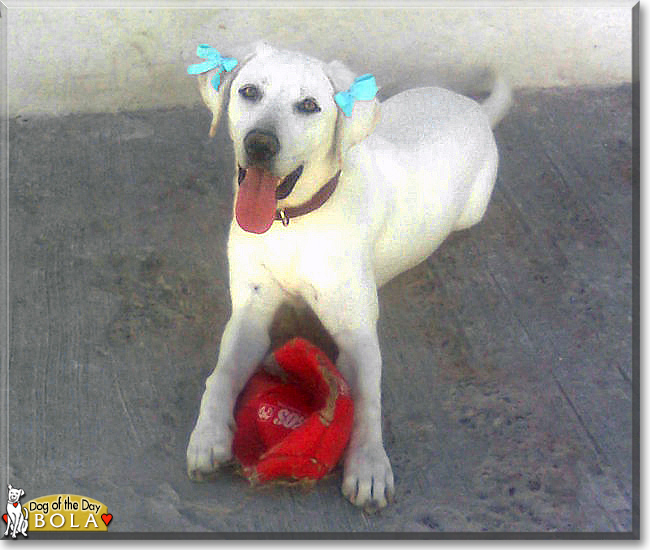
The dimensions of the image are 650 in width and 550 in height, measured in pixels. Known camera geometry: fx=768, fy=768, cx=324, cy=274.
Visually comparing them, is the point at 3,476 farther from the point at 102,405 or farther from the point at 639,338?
the point at 639,338

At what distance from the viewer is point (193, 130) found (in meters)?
4.47

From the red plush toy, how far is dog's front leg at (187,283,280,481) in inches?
2.0

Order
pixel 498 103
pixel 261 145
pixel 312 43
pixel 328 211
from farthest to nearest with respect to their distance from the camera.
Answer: pixel 312 43, pixel 498 103, pixel 328 211, pixel 261 145

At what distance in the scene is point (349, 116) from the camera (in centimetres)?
269

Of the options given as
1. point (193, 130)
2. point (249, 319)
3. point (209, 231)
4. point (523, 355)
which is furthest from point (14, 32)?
point (523, 355)

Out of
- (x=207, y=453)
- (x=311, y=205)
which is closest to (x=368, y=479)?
(x=207, y=453)

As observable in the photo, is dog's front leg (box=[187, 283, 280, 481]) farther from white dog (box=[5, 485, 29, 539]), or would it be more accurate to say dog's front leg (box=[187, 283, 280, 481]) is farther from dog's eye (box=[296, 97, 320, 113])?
dog's eye (box=[296, 97, 320, 113])

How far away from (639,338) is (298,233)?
1.66 metres

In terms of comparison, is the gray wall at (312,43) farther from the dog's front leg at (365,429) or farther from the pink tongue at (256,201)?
the dog's front leg at (365,429)

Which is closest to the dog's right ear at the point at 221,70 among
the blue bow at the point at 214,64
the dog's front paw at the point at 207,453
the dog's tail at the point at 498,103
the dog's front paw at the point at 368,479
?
the blue bow at the point at 214,64

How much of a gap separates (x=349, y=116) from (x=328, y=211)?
0.38m

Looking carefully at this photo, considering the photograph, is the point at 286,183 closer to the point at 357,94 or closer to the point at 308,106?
the point at 308,106

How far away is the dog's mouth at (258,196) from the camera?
8.66 feet

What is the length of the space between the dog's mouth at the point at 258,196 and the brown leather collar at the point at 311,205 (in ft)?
0.45
